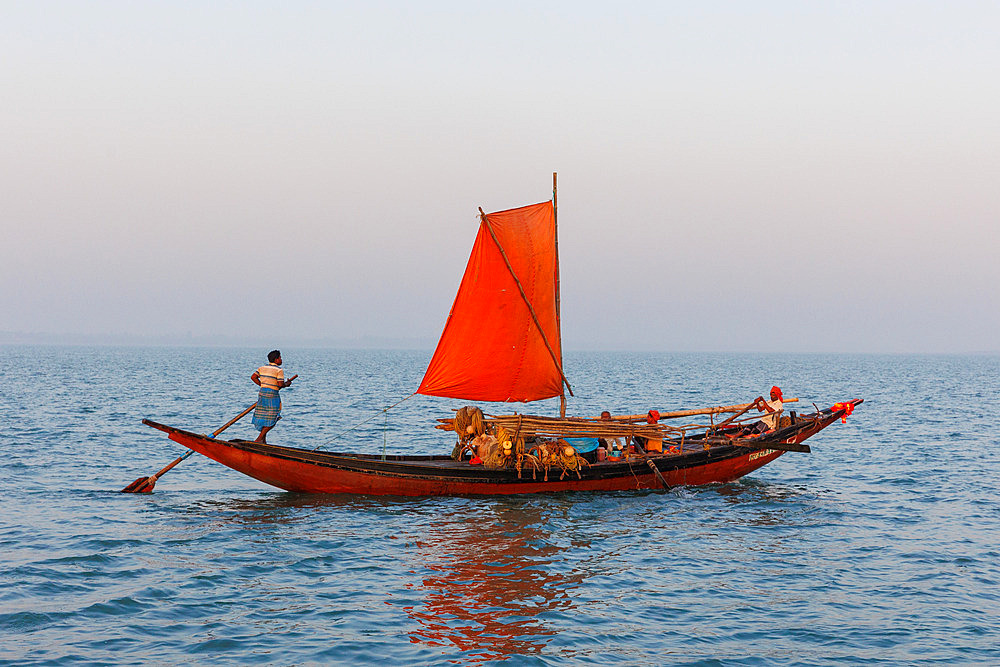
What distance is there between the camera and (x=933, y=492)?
2523 centimetres

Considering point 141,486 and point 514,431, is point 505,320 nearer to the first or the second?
point 514,431

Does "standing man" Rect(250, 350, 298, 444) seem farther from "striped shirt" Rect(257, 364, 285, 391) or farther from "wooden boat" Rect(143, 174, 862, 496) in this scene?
"wooden boat" Rect(143, 174, 862, 496)

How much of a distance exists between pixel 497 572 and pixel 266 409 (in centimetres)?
859

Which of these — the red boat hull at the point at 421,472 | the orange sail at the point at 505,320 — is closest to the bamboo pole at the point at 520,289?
the orange sail at the point at 505,320

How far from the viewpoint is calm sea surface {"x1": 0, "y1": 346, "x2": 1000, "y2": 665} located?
1216 centimetres

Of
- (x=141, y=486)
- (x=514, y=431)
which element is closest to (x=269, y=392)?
(x=141, y=486)

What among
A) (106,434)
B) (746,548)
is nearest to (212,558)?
(746,548)

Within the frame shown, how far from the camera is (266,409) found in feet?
69.8

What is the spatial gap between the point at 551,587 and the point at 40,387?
72.7 meters

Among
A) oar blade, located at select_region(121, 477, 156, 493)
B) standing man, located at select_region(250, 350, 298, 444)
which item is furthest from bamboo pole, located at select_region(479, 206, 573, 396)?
oar blade, located at select_region(121, 477, 156, 493)

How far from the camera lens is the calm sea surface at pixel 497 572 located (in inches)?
479

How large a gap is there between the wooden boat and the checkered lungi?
63cm

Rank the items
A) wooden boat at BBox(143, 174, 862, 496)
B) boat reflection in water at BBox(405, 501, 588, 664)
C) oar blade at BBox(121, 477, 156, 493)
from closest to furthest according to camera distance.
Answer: boat reflection in water at BBox(405, 501, 588, 664), wooden boat at BBox(143, 174, 862, 496), oar blade at BBox(121, 477, 156, 493)

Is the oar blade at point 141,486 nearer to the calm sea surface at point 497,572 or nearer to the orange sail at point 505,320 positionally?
the calm sea surface at point 497,572
